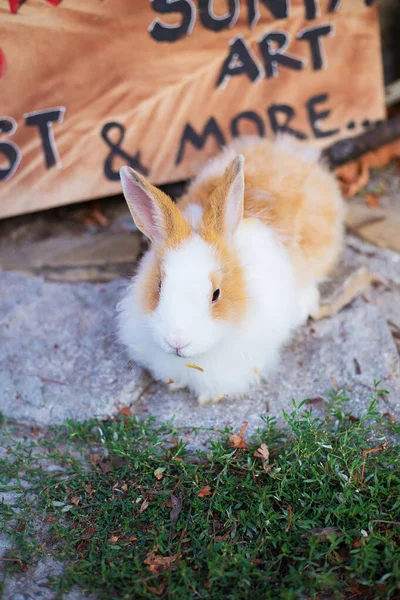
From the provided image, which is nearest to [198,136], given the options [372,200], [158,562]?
[372,200]

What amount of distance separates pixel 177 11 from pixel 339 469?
2981mm

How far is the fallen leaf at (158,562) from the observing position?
7.38ft

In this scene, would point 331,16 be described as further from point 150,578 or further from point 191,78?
point 150,578

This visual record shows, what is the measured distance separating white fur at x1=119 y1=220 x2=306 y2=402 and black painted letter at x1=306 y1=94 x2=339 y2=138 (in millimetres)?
1661

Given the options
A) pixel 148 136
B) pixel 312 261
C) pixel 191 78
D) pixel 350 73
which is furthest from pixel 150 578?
pixel 350 73

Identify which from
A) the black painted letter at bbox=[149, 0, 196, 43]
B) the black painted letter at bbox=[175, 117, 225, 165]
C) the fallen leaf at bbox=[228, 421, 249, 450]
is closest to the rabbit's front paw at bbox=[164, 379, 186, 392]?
the fallen leaf at bbox=[228, 421, 249, 450]

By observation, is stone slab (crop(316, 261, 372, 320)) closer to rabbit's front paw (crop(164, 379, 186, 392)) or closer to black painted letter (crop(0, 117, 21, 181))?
rabbit's front paw (crop(164, 379, 186, 392))

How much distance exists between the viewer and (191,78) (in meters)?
3.93

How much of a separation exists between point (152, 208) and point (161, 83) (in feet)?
5.24

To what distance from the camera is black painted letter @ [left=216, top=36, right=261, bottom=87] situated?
3.95 meters

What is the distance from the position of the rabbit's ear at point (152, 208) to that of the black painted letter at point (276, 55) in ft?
6.39

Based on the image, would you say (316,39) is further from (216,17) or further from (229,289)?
(229,289)

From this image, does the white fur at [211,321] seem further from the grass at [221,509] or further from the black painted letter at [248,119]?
the black painted letter at [248,119]

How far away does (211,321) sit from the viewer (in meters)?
2.46
